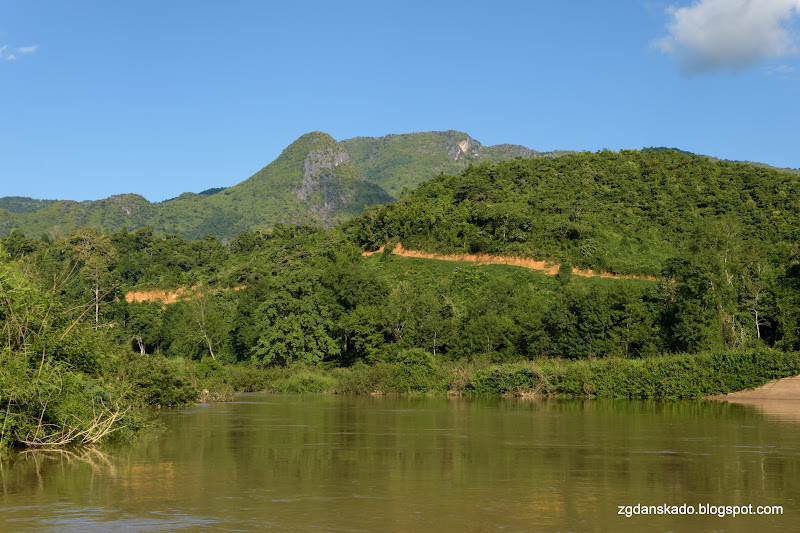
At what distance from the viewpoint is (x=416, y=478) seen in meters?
15.6

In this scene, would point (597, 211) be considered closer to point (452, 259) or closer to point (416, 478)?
point (452, 259)

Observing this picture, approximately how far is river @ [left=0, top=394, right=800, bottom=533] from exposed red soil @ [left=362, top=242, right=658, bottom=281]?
2287 inches

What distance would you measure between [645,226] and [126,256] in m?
88.3

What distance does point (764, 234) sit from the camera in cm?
8744

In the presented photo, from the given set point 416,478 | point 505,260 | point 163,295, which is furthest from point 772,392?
point 163,295

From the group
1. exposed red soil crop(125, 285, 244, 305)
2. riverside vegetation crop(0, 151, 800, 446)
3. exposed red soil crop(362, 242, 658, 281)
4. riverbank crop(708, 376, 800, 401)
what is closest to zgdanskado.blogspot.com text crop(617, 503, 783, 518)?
riverside vegetation crop(0, 151, 800, 446)

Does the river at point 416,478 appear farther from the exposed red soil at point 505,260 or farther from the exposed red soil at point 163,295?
the exposed red soil at point 163,295

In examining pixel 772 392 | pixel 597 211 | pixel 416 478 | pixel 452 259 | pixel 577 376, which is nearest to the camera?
pixel 416 478

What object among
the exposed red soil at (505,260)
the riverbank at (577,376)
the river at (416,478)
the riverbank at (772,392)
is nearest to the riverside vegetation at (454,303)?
the riverbank at (577,376)

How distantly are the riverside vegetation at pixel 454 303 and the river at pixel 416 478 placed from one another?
9.88ft

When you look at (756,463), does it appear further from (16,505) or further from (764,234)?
(764,234)

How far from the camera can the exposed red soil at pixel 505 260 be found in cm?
8594

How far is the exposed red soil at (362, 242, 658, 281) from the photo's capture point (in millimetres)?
85938

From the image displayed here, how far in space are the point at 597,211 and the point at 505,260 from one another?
17706 mm
